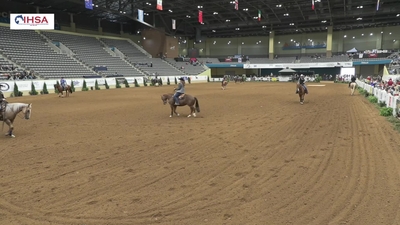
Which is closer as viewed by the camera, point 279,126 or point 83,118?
point 279,126

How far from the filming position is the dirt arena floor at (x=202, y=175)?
4.02 metres

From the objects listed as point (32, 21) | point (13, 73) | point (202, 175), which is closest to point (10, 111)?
point (202, 175)

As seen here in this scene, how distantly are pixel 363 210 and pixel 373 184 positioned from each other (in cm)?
115

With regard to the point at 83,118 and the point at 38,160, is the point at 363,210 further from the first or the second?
the point at 83,118

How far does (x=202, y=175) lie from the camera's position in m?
5.54

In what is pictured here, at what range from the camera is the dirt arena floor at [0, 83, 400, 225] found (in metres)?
4.02

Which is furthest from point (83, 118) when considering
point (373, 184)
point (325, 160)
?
point (373, 184)

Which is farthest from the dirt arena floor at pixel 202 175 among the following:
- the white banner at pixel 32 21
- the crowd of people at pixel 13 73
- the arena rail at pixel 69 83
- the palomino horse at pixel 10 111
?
the white banner at pixel 32 21

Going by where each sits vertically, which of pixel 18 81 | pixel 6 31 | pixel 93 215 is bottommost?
pixel 93 215

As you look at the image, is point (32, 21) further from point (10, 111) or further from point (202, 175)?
point (202, 175)

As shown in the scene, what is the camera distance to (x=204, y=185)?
5.05m

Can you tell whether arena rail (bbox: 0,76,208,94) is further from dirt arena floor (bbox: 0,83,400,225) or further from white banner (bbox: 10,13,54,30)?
dirt arena floor (bbox: 0,83,400,225)

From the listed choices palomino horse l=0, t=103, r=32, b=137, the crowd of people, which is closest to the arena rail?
the crowd of people

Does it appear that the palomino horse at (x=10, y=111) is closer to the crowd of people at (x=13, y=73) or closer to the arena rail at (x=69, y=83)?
the arena rail at (x=69, y=83)
